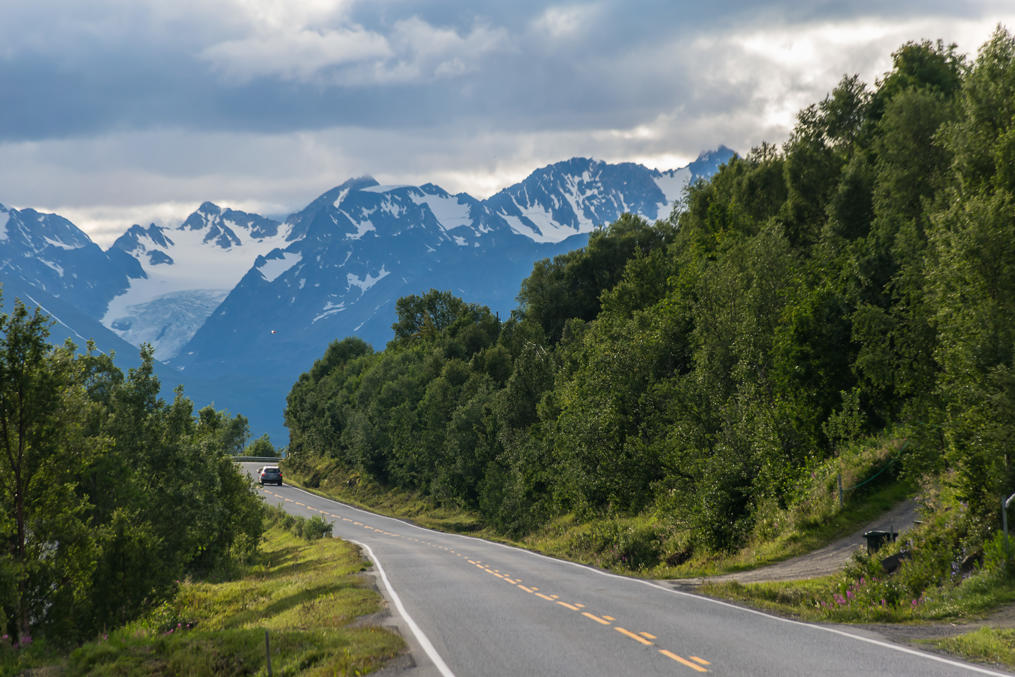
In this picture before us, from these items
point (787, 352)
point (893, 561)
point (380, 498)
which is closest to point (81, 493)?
point (893, 561)

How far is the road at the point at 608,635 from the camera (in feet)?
39.6

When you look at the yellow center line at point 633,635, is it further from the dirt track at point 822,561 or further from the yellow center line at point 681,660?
the dirt track at point 822,561

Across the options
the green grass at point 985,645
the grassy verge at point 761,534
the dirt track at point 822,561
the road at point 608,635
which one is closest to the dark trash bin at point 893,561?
the dirt track at point 822,561

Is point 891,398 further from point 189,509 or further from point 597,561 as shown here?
point 189,509

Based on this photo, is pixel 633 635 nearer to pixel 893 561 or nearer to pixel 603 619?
pixel 603 619

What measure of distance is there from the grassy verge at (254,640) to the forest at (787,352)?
14.2 m

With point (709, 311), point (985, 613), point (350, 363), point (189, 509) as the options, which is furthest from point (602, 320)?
point (350, 363)

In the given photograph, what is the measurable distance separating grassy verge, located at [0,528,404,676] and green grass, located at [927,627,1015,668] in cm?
893

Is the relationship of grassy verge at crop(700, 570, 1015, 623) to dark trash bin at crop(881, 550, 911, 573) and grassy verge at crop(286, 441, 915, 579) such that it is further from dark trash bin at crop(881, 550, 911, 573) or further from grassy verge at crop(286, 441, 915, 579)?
grassy verge at crop(286, 441, 915, 579)

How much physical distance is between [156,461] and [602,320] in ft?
112

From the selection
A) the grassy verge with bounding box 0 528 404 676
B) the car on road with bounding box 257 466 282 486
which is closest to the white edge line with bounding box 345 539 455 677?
the grassy verge with bounding box 0 528 404 676

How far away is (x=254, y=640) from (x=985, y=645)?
43.2 feet

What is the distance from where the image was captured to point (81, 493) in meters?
28.2

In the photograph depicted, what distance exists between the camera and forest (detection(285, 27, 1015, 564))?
70.8ft
